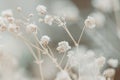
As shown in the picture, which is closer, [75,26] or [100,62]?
[100,62]

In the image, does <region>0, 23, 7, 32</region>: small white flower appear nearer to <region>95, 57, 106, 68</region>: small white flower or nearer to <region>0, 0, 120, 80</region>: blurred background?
<region>95, 57, 106, 68</region>: small white flower

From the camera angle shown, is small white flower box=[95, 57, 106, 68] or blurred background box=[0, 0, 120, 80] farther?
blurred background box=[0, 0, 120, 80]

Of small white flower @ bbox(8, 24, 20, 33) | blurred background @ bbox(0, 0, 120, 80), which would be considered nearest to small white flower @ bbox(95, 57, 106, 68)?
small white flower @ bbox(8, 24, 20, 33)

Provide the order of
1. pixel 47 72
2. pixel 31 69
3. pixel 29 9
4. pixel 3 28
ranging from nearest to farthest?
pixel 3 28 < pixel 47 72 < pixel 31 69 < pixel 29 9

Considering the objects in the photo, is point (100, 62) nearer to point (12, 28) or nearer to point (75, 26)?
point (12, 28)

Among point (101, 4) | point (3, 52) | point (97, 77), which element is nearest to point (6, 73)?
point (3, 52)

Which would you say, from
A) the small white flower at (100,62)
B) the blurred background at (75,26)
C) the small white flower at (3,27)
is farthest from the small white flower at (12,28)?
the blurred background at (75,26)

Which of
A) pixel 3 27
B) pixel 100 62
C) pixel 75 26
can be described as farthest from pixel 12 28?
pixel 75 26

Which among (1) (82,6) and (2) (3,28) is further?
(1) (82,6)

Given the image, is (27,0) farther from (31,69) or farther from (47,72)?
(47,72)

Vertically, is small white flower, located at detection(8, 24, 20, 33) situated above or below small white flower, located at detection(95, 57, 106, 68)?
above

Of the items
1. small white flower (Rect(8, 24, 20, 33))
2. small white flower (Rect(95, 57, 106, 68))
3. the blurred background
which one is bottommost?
small white flower (Rect(95, 57, 106, 68))
